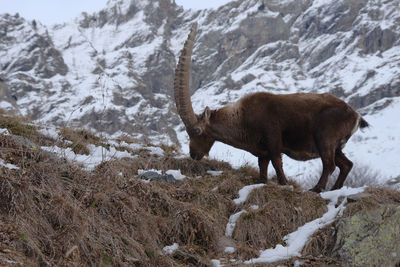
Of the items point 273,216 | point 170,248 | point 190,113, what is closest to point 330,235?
point 273,216

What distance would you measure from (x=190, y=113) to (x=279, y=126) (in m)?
1.89

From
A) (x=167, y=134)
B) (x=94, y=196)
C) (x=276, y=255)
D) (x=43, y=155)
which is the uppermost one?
(x=43, y=155)

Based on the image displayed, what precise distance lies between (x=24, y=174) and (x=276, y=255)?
279 cm

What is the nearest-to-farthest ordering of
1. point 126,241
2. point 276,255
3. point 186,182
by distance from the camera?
point 126,241 → point 276,255 → point 186,182

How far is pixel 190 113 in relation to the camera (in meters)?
8.32

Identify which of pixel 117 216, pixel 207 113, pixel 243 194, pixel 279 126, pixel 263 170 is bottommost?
pixel 263 170

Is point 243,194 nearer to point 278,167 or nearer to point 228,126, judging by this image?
point 278,167

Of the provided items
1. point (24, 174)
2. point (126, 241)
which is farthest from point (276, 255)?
point (24, 174)

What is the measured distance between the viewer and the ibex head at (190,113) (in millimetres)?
8086

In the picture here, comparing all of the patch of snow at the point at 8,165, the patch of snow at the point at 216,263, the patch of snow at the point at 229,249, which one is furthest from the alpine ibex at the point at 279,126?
the patch of snow at the point at 8,165

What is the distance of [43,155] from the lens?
4.59m

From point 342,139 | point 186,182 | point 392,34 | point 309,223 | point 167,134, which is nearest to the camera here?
point 309,223

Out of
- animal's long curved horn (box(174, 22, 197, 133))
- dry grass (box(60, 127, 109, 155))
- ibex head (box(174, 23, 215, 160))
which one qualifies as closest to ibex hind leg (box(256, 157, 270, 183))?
ibex head (box(174, 23, 215, 160))

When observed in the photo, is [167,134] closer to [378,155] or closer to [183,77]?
[183,77]
